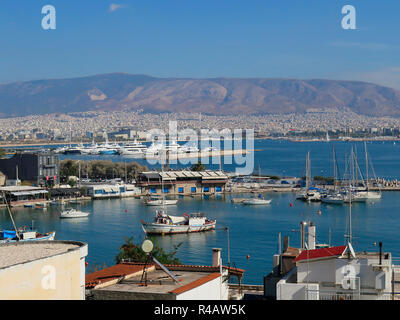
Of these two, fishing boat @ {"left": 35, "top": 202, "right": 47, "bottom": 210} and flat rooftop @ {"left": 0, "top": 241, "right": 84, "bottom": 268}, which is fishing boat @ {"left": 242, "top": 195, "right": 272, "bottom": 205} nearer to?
fishing boat @ {"left": 35, "top": 202, "right": 47, "bottom": 210}

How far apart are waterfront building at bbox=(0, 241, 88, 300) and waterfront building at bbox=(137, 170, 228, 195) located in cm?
1628

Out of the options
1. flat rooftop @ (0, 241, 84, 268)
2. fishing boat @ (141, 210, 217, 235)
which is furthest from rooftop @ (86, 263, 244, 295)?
fishing boat @ (141, 210, 217, 235)

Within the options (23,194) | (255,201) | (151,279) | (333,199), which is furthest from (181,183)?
(151,279)

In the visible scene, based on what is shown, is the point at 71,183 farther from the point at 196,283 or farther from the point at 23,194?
the point at 196,283

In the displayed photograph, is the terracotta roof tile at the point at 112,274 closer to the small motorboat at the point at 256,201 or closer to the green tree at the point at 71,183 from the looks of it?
the small motorboat at the point at 256,201

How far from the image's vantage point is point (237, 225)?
46.1ft

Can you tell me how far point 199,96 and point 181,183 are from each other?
142200mm

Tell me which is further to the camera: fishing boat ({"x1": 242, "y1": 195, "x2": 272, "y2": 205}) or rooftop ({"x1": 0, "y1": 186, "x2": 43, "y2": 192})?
fishing boat ({"x1": 242, "y1": 195, "x2": 272, "y2": 205})

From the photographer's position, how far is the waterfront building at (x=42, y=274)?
2762 mm

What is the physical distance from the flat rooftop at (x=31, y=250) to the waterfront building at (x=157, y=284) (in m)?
0.27

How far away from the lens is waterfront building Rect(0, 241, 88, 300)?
2.76 m

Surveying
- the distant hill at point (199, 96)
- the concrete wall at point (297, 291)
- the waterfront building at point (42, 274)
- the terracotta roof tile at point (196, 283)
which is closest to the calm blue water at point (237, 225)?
the terracotta roof tile at point (196, 283)

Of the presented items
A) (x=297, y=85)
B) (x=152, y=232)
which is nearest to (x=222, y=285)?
(x=152, y=232)
